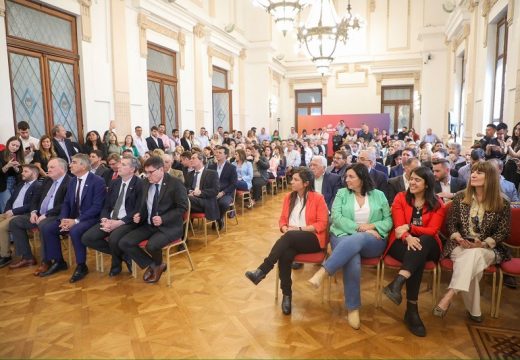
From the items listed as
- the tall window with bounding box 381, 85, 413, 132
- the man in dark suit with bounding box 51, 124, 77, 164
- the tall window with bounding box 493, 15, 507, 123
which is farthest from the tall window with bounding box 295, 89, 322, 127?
the man in dark suit with bounding box 51, 124, 77, 164

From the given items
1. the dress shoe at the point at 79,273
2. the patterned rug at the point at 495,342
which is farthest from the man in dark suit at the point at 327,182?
the dress shoe at the point at 79,273

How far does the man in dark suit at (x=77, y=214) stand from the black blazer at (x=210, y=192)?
4.09 ft

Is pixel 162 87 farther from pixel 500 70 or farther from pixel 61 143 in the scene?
pixel 500 70

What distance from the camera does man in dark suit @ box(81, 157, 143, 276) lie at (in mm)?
3758

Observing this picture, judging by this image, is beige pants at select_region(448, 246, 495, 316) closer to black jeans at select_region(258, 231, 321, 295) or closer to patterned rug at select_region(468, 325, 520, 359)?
patterned rug at select_region(468, 325, 520, 359)

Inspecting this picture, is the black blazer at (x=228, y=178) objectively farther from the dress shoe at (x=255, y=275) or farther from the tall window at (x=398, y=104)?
the tall window at (x=398, y=104)

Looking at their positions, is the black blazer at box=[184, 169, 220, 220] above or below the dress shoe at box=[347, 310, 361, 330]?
above

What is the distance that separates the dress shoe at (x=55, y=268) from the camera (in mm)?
3892

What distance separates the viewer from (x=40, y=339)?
2.71m

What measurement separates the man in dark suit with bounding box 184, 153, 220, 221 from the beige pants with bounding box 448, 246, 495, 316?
2.86 meters

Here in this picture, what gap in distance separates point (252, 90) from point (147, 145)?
25.0 ft

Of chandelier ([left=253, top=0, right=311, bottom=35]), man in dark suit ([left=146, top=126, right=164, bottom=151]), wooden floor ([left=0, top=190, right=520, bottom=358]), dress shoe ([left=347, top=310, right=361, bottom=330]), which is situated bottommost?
wooden floor ([left=0, top=190, right=520, bottom=358])

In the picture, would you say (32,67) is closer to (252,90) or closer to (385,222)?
(385,222)

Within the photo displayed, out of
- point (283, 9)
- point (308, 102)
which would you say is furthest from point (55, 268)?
point (308, 102)
